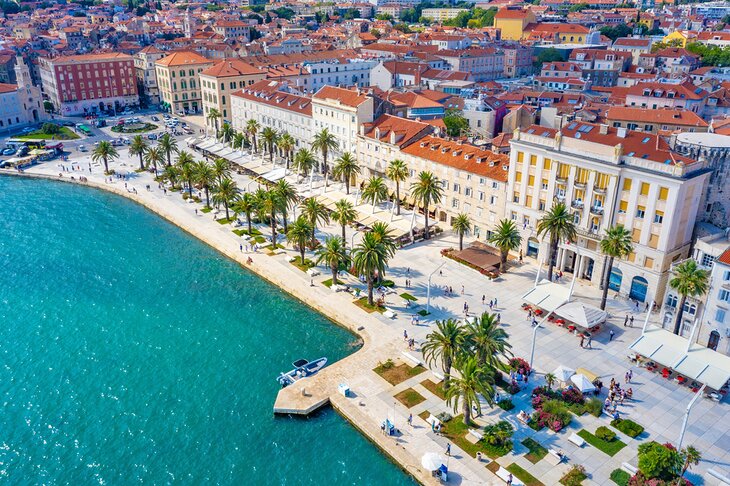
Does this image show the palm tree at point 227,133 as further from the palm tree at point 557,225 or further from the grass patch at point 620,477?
the grass patch at point 620,477

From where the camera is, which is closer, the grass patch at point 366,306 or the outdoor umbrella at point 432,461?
the outdoor umbrella at point 432,461

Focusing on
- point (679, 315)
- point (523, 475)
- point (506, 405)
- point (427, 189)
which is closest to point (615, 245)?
point (679, 315)

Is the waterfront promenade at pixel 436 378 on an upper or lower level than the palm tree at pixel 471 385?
lower

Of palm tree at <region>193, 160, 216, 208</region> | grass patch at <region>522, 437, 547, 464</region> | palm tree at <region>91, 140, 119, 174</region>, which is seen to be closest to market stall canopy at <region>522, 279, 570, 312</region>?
grass patch at <region>522, 437, 547, 464</region>

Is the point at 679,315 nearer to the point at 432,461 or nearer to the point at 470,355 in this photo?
the point at 470,355

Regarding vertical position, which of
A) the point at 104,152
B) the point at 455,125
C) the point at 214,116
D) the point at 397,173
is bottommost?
the point at 104,152

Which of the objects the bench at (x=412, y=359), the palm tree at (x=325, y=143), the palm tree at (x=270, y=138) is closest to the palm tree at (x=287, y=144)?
the palm tree at (x=270, y=138)
